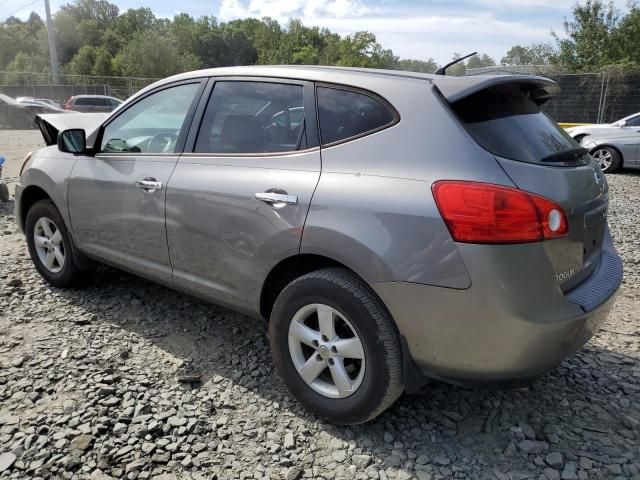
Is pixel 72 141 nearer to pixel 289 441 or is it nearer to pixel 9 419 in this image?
pixel 9 419

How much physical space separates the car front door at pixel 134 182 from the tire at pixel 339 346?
108 cm

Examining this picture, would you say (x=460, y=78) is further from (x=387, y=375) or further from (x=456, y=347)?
(x=387, y=375)

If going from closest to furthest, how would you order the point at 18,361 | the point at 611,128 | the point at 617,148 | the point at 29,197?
1. the point at 18,361
2. the point at 29,197
3. the point at 617,148
4. the point at 611,128

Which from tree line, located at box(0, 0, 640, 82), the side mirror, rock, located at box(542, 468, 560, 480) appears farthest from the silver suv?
tree line, located at box(0, 0, 640, 82)

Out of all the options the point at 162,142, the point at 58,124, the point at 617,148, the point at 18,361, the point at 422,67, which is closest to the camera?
the point at 18,361

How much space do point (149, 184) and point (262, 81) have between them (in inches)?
38.1

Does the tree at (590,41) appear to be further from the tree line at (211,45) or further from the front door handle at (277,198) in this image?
the front door handle at (277,198)

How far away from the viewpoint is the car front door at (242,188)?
2.69m

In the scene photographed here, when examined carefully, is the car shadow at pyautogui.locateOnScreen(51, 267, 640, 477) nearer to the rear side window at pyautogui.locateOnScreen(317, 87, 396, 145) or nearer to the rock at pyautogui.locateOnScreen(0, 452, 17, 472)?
the rock at pyautogui.locateOnScreen(0, 452, 17, 472)

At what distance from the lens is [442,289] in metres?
2.19

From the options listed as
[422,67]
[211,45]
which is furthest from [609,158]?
[211,45]

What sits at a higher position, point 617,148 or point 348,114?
point 348,114

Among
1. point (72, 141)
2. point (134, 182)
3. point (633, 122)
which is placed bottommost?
point (633, 122)

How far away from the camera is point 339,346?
8.39 feet
